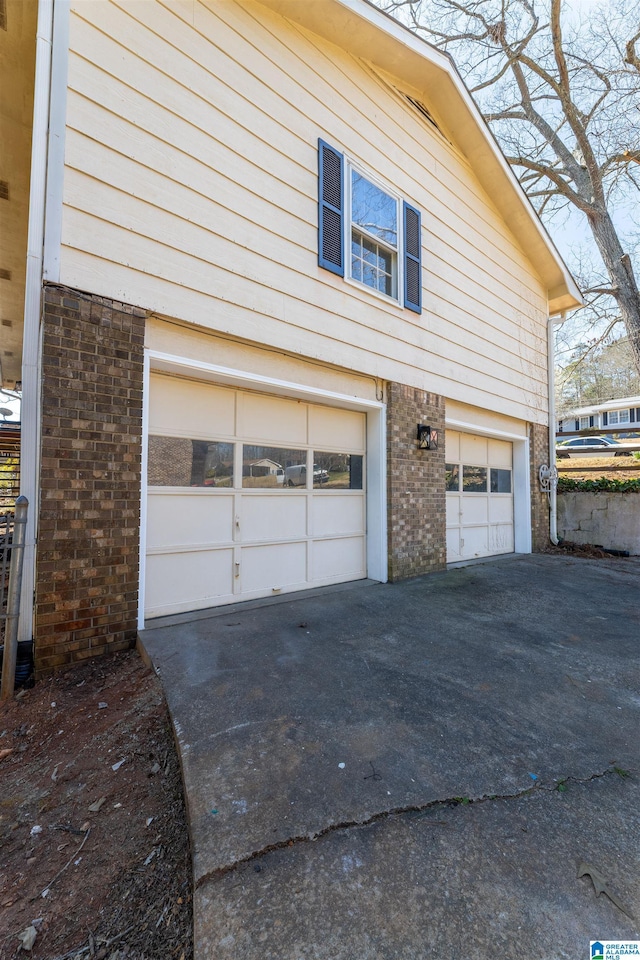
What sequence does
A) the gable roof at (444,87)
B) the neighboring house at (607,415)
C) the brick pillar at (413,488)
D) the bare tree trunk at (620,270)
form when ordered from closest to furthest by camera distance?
1. the gable roof at (444,87)
2. the brick pillar at (413,488)
3. the bare tree trunk at (620,270)
4. the neighboring house at (607,415)

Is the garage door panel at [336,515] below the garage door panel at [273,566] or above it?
above

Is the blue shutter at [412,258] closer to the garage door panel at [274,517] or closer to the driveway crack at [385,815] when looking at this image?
the garage door panel at [274,517]

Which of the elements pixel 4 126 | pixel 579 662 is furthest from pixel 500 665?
pixel 4 126

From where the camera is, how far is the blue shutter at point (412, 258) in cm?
525

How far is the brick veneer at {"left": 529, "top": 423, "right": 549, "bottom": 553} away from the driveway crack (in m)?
6.45

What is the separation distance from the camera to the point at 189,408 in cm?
375

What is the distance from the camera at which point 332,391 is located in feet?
14.9

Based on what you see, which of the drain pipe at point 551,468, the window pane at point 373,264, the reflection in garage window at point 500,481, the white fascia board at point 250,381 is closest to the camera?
the white fascia board at point 250,381

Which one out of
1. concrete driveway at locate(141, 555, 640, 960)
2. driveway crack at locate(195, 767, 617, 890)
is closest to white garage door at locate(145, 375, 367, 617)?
concrete driveway at locate(141, 555, 640, 960)

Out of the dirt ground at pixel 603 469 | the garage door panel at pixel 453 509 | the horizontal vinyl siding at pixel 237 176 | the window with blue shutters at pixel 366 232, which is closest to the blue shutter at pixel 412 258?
the window with blue shutters at pixel 366 232

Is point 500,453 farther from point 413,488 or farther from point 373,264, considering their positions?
point 373,264

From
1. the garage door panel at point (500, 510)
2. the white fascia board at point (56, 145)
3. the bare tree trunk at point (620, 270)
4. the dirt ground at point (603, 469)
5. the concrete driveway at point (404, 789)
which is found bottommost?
the concrete driveway at point (404, 789)

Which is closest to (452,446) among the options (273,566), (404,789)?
(273,566)

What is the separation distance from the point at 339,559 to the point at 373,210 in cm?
428
